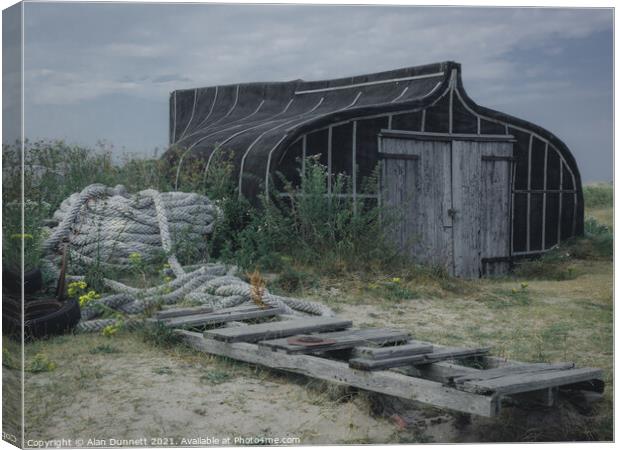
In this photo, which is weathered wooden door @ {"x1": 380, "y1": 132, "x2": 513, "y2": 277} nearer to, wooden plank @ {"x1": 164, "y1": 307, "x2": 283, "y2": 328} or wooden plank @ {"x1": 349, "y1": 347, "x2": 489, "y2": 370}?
wooden plank @ {"x1": 164, "y1": 307, "x2": 283, "y2": 328}

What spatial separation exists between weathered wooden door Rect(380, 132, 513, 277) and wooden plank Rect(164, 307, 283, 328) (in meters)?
3.08

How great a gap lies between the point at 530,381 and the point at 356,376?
1014mm

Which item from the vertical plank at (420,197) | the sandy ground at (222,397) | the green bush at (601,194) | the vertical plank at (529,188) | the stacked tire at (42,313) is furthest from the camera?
the vertical plank at (529,188)

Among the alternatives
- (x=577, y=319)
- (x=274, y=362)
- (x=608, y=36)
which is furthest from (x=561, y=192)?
(x=274, y=362)

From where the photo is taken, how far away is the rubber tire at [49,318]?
6.33 meters

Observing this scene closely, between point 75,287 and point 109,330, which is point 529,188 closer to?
point 75,287

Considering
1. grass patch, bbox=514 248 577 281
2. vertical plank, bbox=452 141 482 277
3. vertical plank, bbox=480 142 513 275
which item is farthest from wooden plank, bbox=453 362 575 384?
vertical plank, bbox=480 142 513 275

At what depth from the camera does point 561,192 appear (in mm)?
11859

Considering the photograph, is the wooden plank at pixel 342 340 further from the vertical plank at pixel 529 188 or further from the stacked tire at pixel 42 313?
the vertical plank at pixel 529 188

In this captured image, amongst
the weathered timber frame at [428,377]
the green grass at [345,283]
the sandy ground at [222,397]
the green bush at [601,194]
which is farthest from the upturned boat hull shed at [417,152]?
the weathered timber frame at [428,377]

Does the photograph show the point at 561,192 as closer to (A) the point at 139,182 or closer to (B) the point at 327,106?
(B) the point at 327,106

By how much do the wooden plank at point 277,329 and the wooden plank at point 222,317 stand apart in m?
0.40

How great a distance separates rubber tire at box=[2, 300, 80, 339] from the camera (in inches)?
249

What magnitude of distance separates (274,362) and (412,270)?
3592 millimetres
